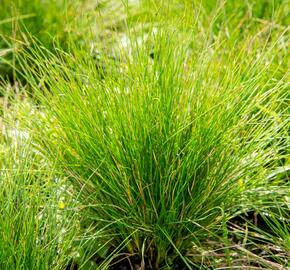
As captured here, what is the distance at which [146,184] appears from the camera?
2271 millimetres

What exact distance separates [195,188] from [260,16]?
1.93 metres

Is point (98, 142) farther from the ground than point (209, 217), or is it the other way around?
point (98, 142)

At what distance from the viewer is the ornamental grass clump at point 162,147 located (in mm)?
2246

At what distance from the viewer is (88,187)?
2.39m

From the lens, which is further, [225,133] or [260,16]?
[260,16]

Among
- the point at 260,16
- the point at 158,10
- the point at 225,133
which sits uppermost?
the point at 158,10

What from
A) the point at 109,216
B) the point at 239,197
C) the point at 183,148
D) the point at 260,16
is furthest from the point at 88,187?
the point at 260,16

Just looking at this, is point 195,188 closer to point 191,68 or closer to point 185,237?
point 185,237

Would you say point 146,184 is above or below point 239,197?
above

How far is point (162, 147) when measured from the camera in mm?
2242

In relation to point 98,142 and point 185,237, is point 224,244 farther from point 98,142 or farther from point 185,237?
point 98,142

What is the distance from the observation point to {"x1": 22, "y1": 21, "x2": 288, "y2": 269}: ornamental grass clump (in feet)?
7.37

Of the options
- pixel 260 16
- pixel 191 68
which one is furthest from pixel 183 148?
pixel 260 16

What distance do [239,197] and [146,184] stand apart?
33 centimetres
